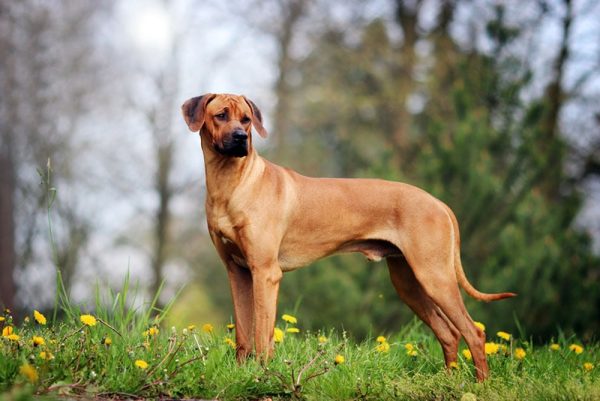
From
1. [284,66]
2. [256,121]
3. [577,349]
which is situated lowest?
[577,349]

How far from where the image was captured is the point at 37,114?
43.6 ft

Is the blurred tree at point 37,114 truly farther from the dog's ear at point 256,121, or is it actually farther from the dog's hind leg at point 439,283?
the dog's hind leg at point 439,283

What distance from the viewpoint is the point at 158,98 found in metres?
14.7

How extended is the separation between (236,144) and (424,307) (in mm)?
2059

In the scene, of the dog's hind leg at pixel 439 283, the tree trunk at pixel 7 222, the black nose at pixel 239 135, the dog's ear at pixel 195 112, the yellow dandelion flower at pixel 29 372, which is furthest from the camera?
the tree trunk at pixel 7 222

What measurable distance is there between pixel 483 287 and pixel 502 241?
0.79 meters

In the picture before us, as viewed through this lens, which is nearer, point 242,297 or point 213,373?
point 213,373

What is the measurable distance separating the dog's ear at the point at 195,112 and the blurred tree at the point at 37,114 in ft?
29.6

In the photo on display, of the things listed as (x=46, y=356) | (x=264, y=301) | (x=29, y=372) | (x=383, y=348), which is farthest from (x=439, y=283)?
(x=29, y=372)

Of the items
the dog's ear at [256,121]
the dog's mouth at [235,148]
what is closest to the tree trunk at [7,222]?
the dog's ear at [256,121]

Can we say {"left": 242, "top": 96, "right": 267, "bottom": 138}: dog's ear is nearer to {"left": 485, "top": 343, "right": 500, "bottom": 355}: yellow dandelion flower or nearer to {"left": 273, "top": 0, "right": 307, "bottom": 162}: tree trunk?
{"left": 485, "top": 343, "right": 500, "bottom": 355}: yellow dandelion flower

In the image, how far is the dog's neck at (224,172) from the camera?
457 cm

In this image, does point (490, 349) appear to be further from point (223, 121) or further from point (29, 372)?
point (29, 372)

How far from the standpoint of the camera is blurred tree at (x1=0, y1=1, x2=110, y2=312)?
13.1m
